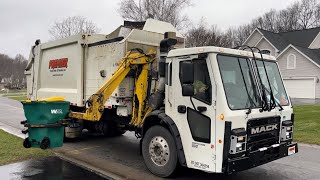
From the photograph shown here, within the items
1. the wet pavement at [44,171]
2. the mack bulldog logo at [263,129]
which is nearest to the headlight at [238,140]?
the mack bulldog logo at [263,129]

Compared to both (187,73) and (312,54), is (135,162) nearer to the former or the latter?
(187,73)

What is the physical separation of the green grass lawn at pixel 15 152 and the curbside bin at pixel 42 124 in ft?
2.39

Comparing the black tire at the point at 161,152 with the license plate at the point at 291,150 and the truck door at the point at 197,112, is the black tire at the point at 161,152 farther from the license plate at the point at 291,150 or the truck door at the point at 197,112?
the license plate at the point at 291,150

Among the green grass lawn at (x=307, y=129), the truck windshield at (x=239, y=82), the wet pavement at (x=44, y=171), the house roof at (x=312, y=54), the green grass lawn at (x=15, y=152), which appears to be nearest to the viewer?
A: the truck windshield at (x=239, y=82)

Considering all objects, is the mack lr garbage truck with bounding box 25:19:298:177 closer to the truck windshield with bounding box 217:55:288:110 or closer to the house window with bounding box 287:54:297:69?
the truck windshield with bounding box 217:55:288:110

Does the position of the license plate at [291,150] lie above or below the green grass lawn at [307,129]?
above

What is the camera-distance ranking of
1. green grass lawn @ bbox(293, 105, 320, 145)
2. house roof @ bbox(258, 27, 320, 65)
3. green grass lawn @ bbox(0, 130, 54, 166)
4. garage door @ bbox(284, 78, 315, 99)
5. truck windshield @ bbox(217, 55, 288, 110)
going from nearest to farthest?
truck windshield @ bbox(217, 55, 288, 110)
green grass lawn @ bbox(0, 130, 54, 166)
green grass lawn @ bbox(293, 105, 320, 145)
garage door @ bbox(284, 78, 315, 99)
house roof @ bbox(258, 27, 320, 65)

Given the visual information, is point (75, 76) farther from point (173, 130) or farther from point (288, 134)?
point (288, 134)

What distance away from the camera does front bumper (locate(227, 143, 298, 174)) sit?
532 centimetres

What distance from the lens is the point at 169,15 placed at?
38688mm

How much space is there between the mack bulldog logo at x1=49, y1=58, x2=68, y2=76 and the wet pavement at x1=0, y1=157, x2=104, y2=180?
9.05ft

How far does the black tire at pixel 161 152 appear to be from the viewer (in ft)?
20.1

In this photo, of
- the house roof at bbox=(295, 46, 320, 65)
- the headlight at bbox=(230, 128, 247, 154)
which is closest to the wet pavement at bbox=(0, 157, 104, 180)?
the headlight at bbox=(230, 128, 247, 154)

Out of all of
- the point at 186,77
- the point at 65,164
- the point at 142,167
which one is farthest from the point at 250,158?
the point at 65,164
